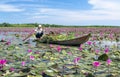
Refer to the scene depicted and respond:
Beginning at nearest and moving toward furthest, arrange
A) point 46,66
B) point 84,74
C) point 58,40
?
point 84,74
point 46,66
point 58,40

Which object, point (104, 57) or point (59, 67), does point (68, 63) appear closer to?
point (59, 67)

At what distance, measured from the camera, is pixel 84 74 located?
6547 mm

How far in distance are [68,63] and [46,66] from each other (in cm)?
101

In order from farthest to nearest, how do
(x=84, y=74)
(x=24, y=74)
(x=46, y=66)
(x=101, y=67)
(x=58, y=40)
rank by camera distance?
(x=58, y=40) < (x=101, y=67) < (x=46, y=66) < (x=84, y=74) < (x=24, y=74)

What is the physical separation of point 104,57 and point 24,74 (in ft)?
11.5

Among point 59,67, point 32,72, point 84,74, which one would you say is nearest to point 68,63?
point 59,67

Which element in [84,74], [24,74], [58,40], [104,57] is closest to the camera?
[24,74]

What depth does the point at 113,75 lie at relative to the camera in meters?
6.25

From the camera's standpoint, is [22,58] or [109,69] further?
[22,58]

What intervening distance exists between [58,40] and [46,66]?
10.9 meters

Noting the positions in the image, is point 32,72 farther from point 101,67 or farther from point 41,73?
point 101,67

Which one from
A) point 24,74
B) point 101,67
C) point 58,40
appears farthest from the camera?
point 58,40

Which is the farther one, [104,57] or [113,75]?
[104,57]

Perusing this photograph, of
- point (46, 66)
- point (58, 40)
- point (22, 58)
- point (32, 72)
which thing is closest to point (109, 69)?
point (46, 66)
